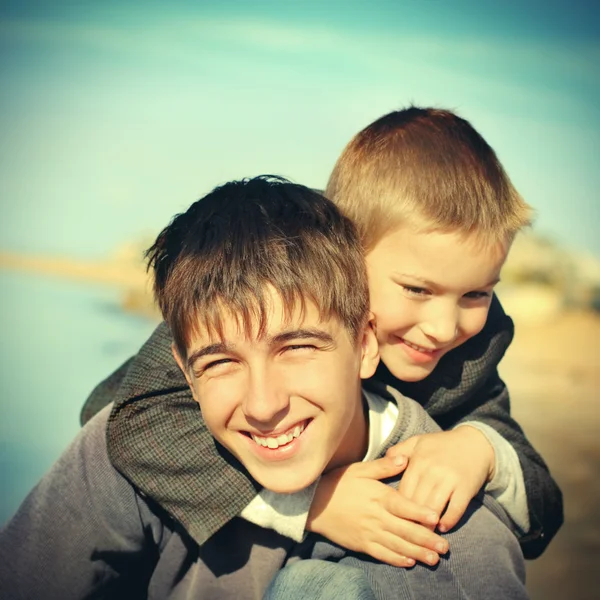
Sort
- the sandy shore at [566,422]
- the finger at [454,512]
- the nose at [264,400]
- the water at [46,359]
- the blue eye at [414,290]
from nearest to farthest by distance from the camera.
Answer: the nose at [264,400]
the finger at [454,512]
the blue eye at [414,290]
the sandy shore at [566,422]
the water at [46,359]

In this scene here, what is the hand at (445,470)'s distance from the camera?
5.63 feet

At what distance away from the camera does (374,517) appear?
1.74 metres

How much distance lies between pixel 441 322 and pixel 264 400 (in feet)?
1.78

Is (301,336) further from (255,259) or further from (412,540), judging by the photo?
(412,540)

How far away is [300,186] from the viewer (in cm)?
189

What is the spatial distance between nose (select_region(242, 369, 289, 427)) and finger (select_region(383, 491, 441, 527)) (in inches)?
12.9

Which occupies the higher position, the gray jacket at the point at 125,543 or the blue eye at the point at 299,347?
the blue eye at the point at 299,347

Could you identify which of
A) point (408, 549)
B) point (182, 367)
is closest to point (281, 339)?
point (182, 367)

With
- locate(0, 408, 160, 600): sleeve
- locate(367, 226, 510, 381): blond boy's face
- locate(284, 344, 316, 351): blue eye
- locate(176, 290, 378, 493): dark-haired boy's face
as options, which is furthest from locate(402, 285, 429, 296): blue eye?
locate(0, 408, 160, 600): sleeve

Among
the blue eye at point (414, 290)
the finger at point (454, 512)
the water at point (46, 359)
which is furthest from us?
the water at point (46, 359)

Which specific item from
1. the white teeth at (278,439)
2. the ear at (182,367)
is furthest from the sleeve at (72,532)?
the white teeth at (278,439)

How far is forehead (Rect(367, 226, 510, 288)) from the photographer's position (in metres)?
1.89

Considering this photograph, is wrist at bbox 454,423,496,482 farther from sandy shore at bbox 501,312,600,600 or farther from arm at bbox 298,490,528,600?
sandy shore at bbox 501,312,600,600

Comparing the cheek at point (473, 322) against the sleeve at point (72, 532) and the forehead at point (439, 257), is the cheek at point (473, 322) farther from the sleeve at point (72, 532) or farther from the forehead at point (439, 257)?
the sleeve at point (72, 532)
